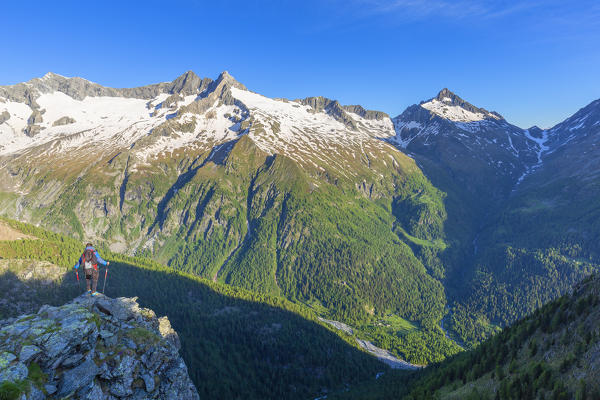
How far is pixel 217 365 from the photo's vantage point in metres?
140

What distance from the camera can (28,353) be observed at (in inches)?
1329

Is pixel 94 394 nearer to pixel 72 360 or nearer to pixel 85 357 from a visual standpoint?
pixel 85 357

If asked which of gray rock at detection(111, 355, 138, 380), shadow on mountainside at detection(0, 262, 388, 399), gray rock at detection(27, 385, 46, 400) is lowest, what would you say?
shadow on mountainside at detection(0, 262, 388, 399)

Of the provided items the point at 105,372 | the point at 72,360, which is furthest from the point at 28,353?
the point at 105,372

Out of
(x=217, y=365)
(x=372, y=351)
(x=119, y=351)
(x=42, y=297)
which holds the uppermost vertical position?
(x=119, y=351)

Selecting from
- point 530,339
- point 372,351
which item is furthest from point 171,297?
point 530,339

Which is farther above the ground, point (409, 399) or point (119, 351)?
point (119, 351)

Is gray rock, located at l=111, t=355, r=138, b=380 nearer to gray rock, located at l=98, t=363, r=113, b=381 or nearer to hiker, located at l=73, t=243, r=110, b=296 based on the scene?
gray rock, located at l=98, t=363, r=113, b=381

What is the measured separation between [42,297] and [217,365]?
82888 mm

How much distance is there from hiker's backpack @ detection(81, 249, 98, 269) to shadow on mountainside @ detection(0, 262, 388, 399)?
108002mm

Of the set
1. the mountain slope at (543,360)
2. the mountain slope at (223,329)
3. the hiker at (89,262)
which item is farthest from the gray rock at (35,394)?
the mountain slope at (223,329)

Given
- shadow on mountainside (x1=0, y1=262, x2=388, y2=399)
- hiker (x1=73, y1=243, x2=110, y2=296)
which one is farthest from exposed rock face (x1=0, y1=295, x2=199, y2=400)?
shadow on mountainside (x1=0, y1=262, x2=388, y2=399)

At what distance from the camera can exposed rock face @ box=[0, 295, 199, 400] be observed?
3331cm

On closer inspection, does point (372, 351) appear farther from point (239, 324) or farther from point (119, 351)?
point (119, 351)
